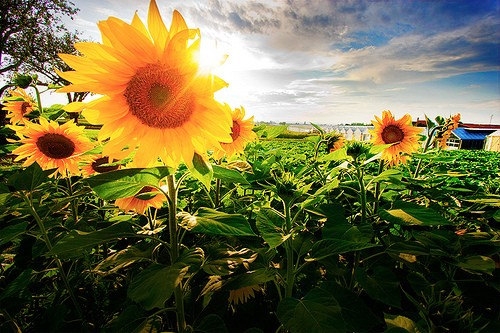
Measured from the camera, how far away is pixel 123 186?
107cm

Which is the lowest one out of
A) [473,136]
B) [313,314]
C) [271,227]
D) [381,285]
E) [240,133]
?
[381,285]

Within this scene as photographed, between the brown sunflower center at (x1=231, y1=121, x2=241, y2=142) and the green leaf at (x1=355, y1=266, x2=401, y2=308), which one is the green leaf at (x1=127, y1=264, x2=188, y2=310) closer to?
the green leaf at (x1=355, y1=266, x2=401, y2=308)

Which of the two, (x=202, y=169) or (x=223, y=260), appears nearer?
(x=202, y=169)

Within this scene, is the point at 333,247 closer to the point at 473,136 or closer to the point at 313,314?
the point at 313,314

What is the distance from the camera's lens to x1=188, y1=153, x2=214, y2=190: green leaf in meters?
1.00

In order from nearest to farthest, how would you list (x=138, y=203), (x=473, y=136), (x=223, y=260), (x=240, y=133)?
(x=223, y=260)
(x=138, y=203)
(x=240, y=133)
(x=473, y=136)

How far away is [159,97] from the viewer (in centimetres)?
112

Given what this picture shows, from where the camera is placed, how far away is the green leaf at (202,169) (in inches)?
39.3

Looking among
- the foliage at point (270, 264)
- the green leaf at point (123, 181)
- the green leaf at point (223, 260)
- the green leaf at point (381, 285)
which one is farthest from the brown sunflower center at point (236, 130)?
the green leaf at point (381, 285)

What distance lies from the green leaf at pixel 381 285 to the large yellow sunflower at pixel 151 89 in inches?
40.1

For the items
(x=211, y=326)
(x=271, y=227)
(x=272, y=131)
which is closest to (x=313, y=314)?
(x=271, y=227)

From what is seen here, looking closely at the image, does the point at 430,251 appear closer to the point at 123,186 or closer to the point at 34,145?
the point at 123,186

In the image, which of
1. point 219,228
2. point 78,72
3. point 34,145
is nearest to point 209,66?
point 78,72

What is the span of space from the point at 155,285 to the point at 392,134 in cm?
261
